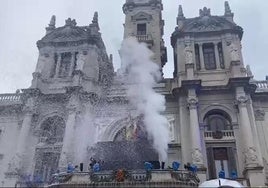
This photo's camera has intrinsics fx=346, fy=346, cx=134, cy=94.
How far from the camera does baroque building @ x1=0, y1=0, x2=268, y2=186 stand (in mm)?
25109

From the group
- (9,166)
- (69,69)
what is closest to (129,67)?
(69,69)

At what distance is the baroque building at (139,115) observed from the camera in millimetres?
25109

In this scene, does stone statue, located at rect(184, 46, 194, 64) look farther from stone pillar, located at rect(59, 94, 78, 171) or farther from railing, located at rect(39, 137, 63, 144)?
railing, located at rect(39, 137, 63, 144)

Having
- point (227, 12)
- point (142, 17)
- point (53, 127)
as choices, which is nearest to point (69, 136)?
point (53, 127)

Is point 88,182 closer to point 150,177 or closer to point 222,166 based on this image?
point 150,177

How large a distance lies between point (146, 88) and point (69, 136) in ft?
24.8

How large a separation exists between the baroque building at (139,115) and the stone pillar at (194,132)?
7 cm

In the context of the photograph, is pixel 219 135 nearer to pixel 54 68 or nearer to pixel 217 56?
pixel 217 56

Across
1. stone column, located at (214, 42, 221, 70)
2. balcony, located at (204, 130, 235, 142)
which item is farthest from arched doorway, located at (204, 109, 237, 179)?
stone column, located at (214, 42, 221, 70)

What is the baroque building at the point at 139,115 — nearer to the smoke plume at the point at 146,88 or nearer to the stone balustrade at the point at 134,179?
the smoke plume at the point at 146,88

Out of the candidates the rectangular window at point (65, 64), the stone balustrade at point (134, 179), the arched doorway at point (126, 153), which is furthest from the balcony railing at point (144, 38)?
the stone balustrade at point (134, 179)

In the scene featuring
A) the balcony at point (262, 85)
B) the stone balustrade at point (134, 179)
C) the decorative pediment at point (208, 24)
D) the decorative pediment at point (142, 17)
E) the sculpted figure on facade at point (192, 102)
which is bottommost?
the stone balustrade at point (134, 179)

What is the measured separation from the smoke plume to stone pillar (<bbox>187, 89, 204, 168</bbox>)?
205 centimetres

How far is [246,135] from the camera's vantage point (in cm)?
2489
